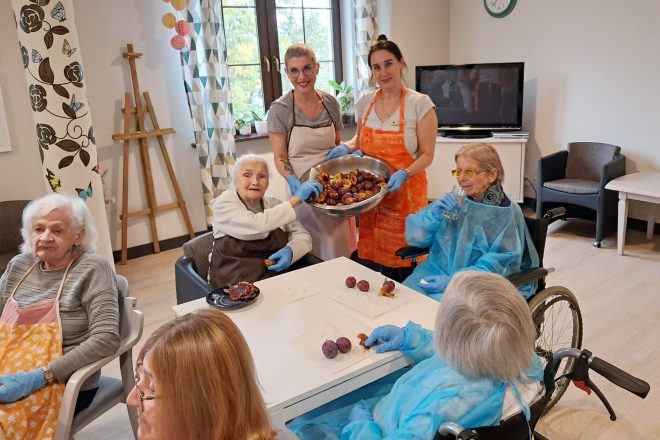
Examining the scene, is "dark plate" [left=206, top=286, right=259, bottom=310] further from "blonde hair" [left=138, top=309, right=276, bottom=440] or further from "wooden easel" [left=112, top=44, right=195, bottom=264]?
"wooden easel" [left=112, top=44, right=195, bottom=264]

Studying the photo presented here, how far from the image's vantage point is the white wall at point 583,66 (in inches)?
166

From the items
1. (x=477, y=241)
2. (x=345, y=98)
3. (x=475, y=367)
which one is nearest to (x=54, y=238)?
(x=475, y=367)

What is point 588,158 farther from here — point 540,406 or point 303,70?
point 540,406

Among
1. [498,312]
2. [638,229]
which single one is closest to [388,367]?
[498,312]

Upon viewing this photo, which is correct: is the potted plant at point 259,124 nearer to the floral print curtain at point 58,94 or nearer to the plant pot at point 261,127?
the plant pot at point 261,127

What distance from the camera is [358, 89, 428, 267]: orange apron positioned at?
2.67 meters

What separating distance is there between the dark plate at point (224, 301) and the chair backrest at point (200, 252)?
510 mm

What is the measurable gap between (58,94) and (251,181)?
5.15ft

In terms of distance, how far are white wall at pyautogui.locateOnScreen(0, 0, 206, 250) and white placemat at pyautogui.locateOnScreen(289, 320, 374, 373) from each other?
3.07 metres

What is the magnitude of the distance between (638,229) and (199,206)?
12.2 feet

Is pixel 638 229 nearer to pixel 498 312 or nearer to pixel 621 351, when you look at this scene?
pixel 621 351

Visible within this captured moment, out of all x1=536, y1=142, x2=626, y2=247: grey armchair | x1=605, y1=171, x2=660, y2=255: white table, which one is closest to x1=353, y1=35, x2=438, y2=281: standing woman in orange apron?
x1=605, y1=171, x2=660, y2=255: white table

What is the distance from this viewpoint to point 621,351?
105 inches

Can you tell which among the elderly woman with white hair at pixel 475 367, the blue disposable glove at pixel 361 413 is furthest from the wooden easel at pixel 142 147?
the elderly woman with white hair at pixel 475 367
